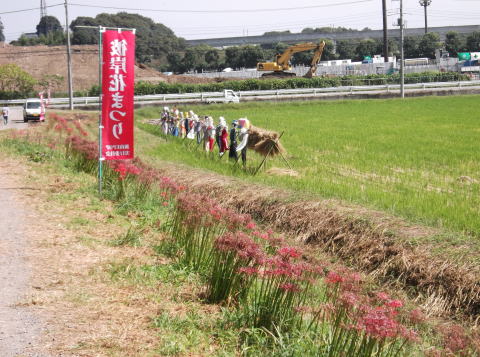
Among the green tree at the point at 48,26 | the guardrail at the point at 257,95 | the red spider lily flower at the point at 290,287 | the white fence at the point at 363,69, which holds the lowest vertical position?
the red spider lily flower at the point at 290,287

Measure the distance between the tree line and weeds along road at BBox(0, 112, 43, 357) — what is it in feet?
279

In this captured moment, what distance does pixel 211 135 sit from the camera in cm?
1678

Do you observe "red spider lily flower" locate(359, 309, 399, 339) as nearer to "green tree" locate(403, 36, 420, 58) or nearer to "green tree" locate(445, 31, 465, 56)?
"green tree" locate(403, 36, 420, 58)

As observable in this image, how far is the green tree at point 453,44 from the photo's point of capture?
94.3m

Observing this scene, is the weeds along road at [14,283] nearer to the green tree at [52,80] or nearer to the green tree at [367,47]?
the green tree at [52,80]

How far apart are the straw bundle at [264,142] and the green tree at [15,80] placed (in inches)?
1773

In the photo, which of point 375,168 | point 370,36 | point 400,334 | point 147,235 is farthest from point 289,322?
point 370,36

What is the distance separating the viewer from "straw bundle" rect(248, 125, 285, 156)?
50.3ft

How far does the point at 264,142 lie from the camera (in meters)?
15.4

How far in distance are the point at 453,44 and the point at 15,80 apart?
6476cm

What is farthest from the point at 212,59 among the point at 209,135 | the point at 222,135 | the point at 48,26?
the point at 222,135

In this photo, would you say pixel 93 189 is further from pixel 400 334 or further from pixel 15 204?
pixel 400 334

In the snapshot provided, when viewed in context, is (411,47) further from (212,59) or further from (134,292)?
(134,292)

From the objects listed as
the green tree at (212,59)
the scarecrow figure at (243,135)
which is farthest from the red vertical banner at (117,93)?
the green tree at (212,59)
